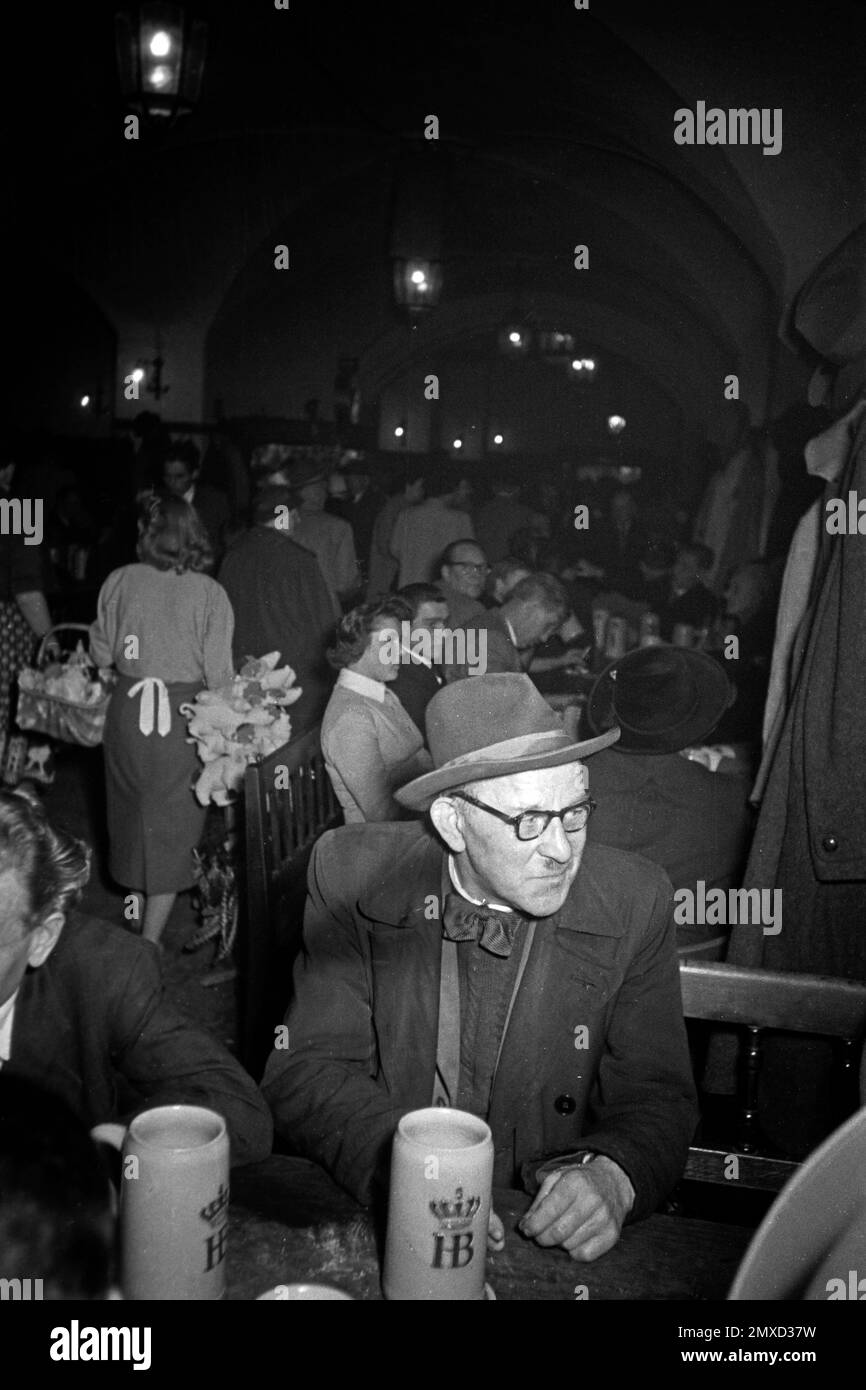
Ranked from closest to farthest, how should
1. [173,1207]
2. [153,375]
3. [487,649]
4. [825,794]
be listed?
[173,1207]
[825,794]
[487,649]
[153,375]

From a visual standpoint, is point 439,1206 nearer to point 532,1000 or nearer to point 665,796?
point 532,1000

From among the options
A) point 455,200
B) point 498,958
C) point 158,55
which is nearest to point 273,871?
point 498,958

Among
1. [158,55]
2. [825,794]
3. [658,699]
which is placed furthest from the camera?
[158,55]

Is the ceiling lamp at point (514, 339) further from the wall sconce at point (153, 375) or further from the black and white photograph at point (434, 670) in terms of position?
the wall sconce at point (153, 375)

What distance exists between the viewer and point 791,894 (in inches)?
62.7

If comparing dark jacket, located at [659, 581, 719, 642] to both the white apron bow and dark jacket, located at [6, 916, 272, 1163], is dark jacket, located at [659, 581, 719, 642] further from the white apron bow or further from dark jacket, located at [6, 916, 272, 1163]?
dark jacket, located at [6, 916, 272, 1163]

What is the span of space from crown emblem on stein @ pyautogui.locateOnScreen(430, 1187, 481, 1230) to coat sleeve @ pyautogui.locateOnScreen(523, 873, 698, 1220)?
1.20 feet

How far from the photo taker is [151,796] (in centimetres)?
263

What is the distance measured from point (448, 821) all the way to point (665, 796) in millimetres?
734

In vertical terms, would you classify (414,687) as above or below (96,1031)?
above

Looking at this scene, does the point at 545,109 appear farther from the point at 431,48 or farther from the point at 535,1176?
the point at 535,1176

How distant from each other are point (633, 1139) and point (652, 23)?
2775 millimetres

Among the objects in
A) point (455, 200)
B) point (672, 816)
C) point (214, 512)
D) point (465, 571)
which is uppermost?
point (455, 200)

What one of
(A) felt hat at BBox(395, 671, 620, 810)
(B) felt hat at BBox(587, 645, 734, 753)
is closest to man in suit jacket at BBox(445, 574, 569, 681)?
(B) felt hat at BBox(587, 645, 734, 753)
